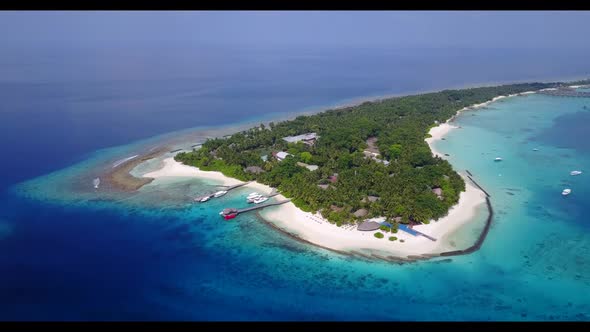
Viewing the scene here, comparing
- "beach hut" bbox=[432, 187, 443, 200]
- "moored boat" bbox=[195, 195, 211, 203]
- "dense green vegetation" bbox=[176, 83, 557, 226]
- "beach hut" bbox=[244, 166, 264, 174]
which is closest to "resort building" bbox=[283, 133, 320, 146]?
"dense green vegetation" bbox=[176, 83, 557, 226]

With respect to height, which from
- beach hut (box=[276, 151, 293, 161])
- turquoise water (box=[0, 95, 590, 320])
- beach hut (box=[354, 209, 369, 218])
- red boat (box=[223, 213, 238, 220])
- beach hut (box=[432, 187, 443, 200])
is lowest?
turquoise water (box=[0, 95, 590, 320])

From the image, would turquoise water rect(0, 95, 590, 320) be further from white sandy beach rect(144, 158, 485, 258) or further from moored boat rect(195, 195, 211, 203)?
white sandy beach rect(144, 158, 485, 258)

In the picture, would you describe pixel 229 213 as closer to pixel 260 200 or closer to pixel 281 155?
pixel 260 200

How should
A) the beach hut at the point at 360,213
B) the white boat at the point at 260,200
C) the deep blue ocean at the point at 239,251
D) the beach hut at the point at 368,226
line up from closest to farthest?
the deep blue ocean at the point at 239,251
the beach hut at the point at 368,226
the beach hut at the point at 360,213
the white boat at the point at 260,200

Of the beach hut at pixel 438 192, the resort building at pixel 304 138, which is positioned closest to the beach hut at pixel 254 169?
the resort building at pixel 304 138

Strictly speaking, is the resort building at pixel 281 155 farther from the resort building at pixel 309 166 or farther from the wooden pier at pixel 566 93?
the wooden pier at pixel 566 93
